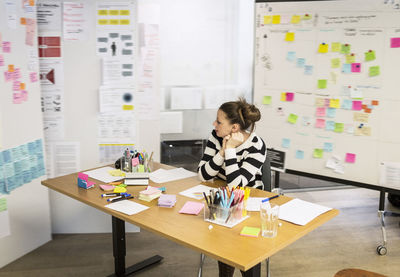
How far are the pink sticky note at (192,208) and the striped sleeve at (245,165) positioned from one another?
29 centimetres

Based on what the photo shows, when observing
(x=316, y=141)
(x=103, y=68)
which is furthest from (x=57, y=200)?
(x=316, y=141)

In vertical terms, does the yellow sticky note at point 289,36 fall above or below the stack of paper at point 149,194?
above

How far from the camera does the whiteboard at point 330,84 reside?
335 centimetres

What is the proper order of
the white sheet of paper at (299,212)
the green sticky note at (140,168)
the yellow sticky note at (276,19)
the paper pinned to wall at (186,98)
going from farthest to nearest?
the paper pinned to wall at (186,98)
the yellow sticky note at (276,19)
the green sticky note at (140,168)
the white sheet of paper at (299,212)

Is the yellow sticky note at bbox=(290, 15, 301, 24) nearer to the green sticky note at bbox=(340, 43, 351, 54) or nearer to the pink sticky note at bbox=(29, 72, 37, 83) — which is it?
the green sticky note at bbox=(340, 43, 351, 54)

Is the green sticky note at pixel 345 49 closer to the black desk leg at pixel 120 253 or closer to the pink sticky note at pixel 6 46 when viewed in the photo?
the black desk leg at pixel 120 253

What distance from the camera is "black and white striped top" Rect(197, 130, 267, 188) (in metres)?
2.63

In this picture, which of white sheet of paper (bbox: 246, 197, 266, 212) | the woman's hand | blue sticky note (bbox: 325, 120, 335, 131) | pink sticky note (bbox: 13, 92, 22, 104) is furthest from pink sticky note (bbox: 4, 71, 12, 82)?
blue sticky note (bbox: 325, 120, 335, 131)

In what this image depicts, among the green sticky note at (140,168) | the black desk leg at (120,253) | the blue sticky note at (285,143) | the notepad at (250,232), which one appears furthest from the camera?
the blue sticky note at (285,143)

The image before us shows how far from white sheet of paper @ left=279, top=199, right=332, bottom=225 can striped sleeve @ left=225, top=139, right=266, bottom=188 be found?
31 cm

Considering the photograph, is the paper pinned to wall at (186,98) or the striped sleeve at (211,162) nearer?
the striped sleeve at (211,162)

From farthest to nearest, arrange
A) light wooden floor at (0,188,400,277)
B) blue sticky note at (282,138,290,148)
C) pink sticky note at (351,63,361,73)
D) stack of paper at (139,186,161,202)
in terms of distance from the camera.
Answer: blue sticky note at (282,138,290,148), pink sticky note at (351,63,361,73), light wooden floor at (0,188,400,277), stack of paper at (139,186,161,202)

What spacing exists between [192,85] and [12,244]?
208cm

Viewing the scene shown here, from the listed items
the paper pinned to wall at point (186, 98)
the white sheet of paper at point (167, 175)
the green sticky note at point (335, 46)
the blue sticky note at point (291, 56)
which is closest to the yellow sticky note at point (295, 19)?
the blue sticky note at point (291, 56)
